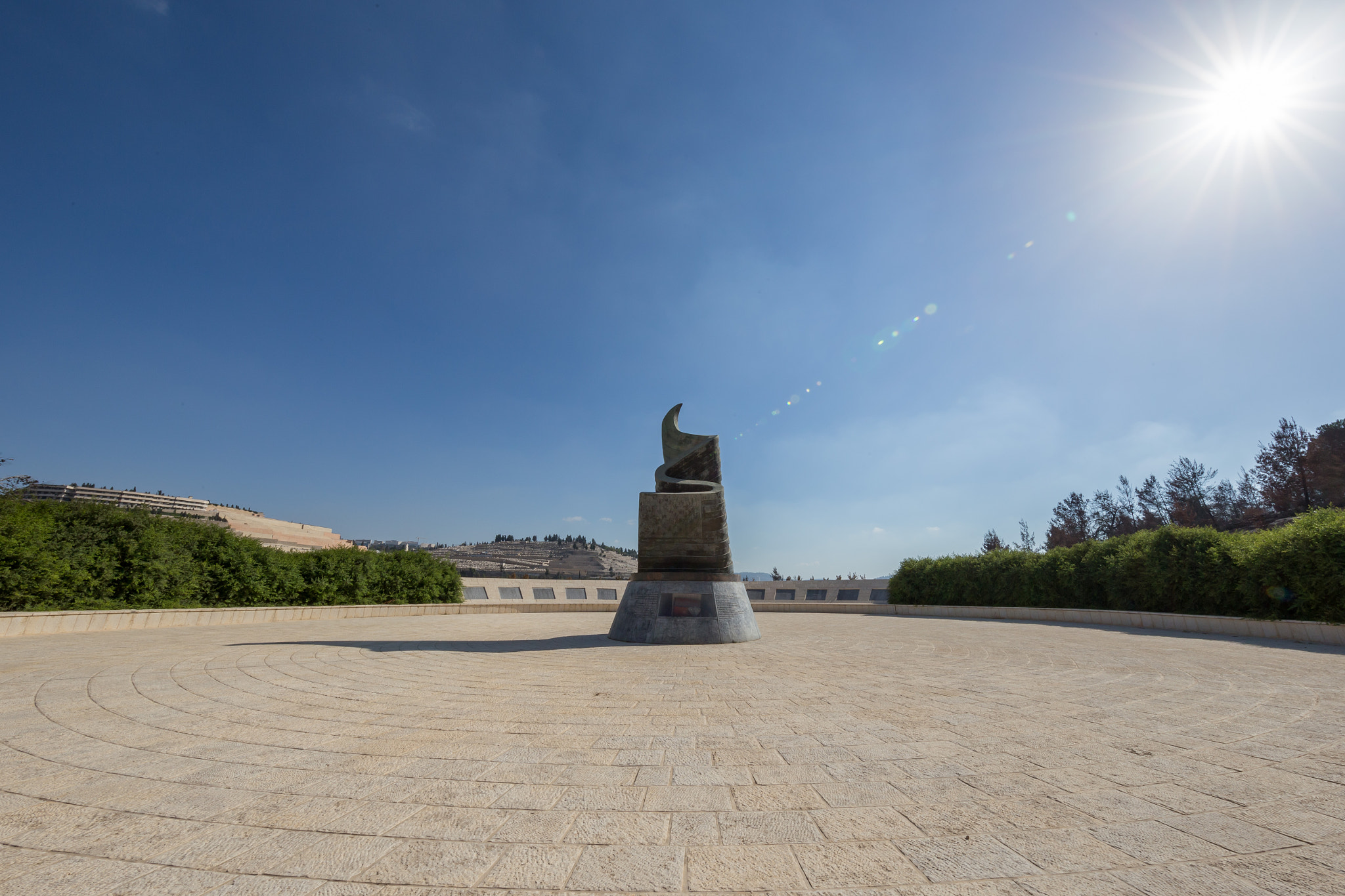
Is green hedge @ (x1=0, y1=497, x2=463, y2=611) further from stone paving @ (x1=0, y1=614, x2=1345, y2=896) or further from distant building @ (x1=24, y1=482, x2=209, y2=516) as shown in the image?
distant building @ (x1=24, y1=482, x2=209, y2=516)

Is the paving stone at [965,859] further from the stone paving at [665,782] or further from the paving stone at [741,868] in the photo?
the paving stone at [741,868]

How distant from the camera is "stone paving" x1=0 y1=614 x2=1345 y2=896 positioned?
9.90ft

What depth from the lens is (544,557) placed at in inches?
3688

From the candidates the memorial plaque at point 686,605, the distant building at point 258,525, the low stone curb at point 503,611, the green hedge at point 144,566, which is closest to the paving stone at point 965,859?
the memorial plaque at point 686,605

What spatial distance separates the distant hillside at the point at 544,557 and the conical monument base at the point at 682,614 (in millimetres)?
40595

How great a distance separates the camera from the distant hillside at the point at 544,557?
6676 centimetres

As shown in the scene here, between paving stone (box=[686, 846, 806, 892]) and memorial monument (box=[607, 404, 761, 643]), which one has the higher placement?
memorial monument (box=[607, 404, 761, 643])

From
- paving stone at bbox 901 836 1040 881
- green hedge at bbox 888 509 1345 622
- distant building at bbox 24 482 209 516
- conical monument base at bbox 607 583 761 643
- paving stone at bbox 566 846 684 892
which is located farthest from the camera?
distant building at bbox 24 482 209 516

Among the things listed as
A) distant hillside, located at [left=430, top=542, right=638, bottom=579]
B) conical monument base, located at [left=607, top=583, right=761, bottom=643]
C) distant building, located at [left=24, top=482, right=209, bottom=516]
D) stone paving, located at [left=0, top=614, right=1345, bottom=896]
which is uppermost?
distant building, located at [left=24, top=482, right=209, bottom=516]

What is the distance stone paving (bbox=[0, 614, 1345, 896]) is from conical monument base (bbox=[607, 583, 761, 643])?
4.33 meters

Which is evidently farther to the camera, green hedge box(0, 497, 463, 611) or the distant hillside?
the distant hillside

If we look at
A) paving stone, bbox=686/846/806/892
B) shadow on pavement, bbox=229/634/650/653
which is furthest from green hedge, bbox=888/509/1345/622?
paving stone, bbox=686/846/806/892

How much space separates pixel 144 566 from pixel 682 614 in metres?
15.7

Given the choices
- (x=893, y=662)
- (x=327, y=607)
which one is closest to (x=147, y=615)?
(x=327, y=607)
